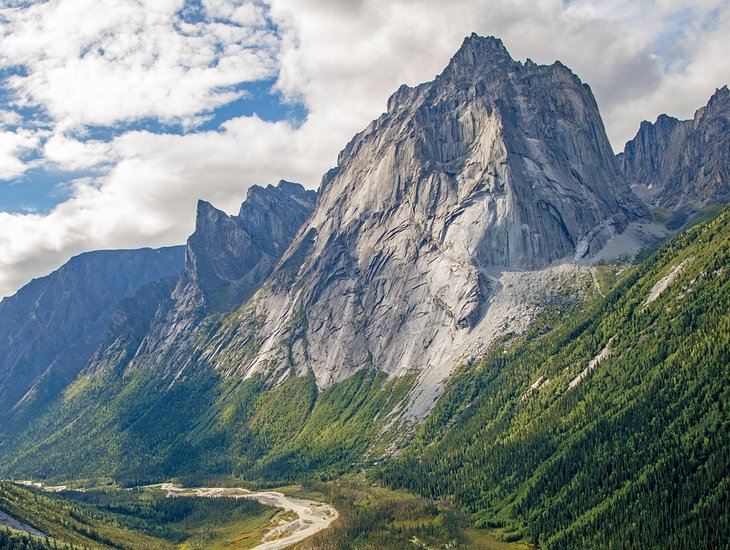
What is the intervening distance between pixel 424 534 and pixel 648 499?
210 ft

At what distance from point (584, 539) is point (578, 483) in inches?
971

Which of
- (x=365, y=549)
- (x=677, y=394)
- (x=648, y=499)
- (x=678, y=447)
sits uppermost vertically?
(x=677, y=394)

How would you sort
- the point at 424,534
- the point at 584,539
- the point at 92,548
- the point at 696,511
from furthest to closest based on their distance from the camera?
the point at 424,534 < the point at 92,548 < the point at 584,539 < the point at 696,511

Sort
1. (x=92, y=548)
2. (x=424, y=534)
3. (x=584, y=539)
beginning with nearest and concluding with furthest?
1. (x=584, y=539)
2. (x=92, y=548)
3. (x=424, y=534)

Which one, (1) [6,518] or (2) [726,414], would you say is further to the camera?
(1) [6,518]

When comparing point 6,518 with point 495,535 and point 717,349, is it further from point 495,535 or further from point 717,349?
point 717,349

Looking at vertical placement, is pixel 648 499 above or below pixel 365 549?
above

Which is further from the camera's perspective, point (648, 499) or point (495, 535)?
point (495, 535)

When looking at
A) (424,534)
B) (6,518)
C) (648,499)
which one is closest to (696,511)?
(648,499)

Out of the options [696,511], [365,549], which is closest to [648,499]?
[696,511]

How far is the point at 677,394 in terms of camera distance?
→ 19688 cm

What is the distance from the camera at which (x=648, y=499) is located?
6634 inches

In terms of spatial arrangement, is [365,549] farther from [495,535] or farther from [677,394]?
[677,394]

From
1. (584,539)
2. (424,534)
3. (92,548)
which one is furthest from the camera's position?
(424,534)
